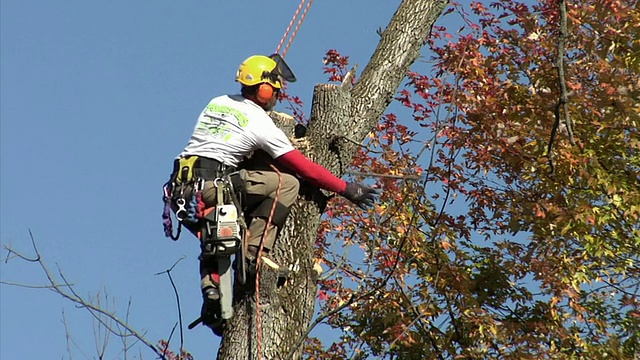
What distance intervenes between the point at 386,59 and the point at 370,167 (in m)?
3.19

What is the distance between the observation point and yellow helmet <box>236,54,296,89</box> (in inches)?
251

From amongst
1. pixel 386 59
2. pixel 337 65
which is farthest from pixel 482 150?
pixel 386 59

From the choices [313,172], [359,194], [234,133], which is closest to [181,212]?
[234,133]

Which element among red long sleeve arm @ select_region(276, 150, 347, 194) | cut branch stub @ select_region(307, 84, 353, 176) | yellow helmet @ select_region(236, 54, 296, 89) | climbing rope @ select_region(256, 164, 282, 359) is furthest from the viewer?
yellow helmet @ select_region(236, 54, 296, 89)

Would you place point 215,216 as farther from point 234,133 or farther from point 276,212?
point 234,133

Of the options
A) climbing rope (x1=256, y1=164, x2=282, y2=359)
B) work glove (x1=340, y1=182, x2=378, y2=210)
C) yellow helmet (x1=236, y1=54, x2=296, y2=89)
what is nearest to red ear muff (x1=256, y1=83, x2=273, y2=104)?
yellow helmet (x1=236, y1=54, x2=296, y2=89)

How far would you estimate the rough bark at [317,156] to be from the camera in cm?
548

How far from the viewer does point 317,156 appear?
6.09 metres

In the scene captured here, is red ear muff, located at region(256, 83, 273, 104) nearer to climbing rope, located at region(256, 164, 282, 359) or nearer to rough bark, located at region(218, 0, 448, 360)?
rough bark, located at region(218, 0, 448, 360)

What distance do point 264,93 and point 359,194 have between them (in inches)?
31.6

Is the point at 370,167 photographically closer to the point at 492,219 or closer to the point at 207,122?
the point at 492,219

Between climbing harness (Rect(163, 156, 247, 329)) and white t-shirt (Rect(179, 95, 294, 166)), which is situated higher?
white t-shirt (Rect(179, 95, 294, 166))

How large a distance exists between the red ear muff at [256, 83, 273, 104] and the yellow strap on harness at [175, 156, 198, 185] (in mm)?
536

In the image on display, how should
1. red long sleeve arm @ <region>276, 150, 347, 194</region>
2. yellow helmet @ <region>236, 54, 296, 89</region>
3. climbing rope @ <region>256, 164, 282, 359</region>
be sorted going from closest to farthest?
1. climbing rope @ <region>256, 164, 282, 359</region>
2. red long sleeve arm @ <region>276, 150, 347, 194</region>
3. yellow helmet @ <region>236, 54, 296, 89</region>
